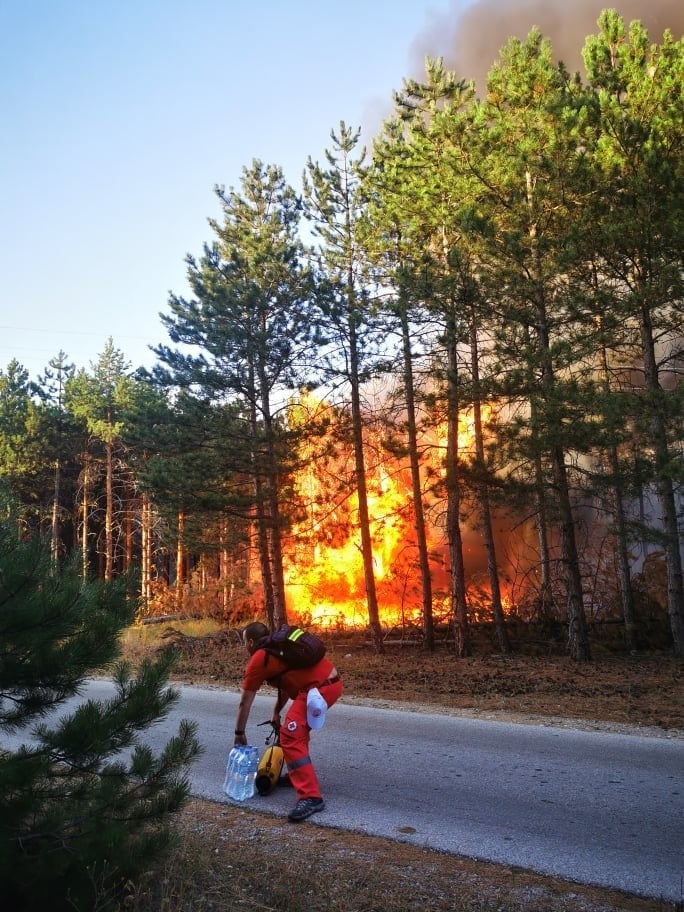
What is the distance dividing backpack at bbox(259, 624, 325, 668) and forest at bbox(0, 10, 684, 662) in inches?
161

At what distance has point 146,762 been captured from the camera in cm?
411

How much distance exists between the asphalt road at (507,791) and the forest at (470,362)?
16.0ft

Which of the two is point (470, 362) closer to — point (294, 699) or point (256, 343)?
point (256, 343)

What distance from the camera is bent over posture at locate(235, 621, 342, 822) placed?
5.97m

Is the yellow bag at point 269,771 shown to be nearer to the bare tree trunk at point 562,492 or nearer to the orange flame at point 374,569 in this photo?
the bare tree trunk at point 562,492

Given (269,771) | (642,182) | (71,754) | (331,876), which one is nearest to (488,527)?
(642,182)

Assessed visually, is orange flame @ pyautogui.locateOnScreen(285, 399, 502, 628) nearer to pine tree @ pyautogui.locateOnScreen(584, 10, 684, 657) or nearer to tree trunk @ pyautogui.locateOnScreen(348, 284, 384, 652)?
tree trunk @ pyautogui.locateOnScreen(348, 284, 384, 652)

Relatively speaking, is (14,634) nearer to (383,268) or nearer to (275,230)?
(383,268)

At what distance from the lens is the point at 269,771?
6.49m

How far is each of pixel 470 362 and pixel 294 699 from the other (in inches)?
538

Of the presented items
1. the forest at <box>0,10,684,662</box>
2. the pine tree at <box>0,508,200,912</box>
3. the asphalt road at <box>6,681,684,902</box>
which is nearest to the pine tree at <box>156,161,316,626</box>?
the forest at <box>0,10,684,662</box>

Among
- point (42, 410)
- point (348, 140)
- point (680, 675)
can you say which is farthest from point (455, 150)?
point (42, 410)

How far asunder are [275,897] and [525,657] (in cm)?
1365

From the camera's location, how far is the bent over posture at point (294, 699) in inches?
235
